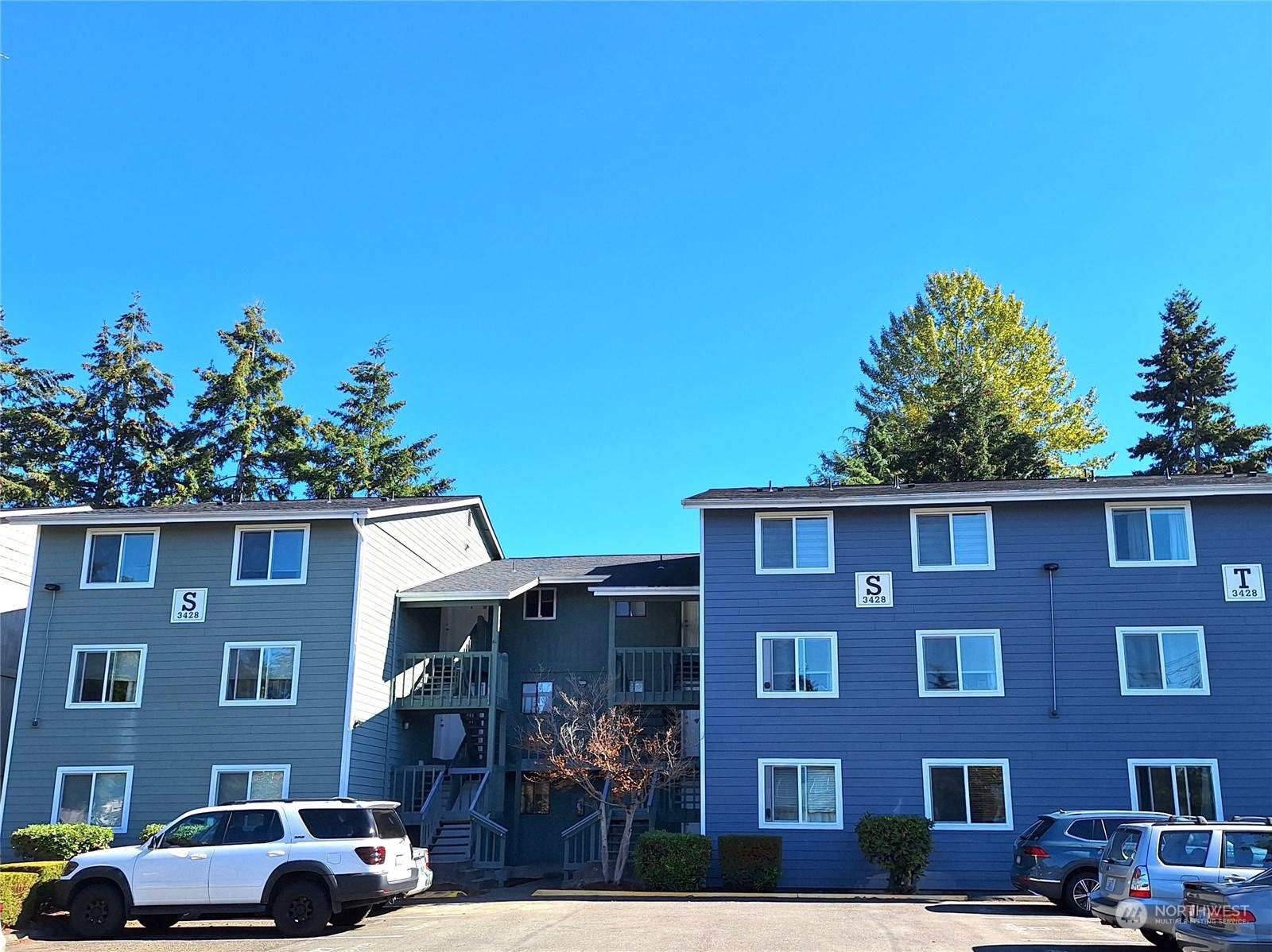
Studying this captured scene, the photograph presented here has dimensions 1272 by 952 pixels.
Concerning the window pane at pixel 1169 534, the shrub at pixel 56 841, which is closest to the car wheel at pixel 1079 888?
the window pane at pixel 1169 534

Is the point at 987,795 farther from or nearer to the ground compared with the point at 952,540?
nearer to the ground

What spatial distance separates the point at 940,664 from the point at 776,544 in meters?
4.16

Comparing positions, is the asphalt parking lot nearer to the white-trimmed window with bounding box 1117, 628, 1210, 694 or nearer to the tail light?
the tail light

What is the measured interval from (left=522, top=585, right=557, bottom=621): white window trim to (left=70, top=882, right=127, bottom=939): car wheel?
14602 millimetres

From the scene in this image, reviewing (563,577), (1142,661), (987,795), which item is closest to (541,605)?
(563,577)

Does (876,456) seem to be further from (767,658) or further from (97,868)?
(97,868)

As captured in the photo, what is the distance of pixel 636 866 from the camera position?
22.2 metres

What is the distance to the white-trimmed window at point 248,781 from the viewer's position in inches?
952

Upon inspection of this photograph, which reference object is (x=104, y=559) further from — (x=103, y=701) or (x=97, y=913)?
(x=97, y=913)

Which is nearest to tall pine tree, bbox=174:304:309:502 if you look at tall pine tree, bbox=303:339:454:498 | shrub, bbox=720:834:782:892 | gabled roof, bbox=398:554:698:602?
tall pine tree, bbox=303:339:454:498

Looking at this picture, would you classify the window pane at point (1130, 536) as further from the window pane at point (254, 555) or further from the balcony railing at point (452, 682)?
the window pane at point (254, 555)

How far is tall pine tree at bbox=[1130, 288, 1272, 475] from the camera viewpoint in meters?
41.4

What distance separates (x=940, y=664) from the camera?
78.2 ft

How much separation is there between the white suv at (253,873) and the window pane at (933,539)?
12950mm
